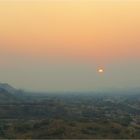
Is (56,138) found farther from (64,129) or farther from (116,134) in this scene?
(116,134)

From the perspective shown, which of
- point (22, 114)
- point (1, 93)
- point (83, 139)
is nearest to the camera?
point (83, 139)

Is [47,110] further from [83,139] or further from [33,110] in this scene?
[83,139]

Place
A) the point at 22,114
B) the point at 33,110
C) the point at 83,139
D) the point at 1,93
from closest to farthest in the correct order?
1. the point at 83,139
2. the point at 22,114
3. the point at 33,110
4. the point at 1,93

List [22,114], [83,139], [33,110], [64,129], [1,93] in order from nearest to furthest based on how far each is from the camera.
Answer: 1. [83,139]
2. [64,129]
3. [22,114]
4. [33,110]
5. [1,93]

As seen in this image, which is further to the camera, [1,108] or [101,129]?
[1,108]

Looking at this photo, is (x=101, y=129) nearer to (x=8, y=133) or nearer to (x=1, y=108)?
(x=8, y=133)

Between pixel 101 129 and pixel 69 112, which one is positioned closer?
pixel 101 129

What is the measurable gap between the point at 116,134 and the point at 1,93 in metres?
107

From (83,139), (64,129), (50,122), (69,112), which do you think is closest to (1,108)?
(69,112)

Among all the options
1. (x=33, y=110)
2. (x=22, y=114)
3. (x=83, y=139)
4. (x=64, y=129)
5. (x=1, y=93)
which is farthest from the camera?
(x=1, y=93)

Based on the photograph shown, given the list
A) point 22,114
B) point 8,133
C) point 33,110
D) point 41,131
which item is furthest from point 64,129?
point 33,110

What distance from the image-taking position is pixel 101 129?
52.8 metres

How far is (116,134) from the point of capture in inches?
1962

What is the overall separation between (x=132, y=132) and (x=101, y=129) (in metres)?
3.56
